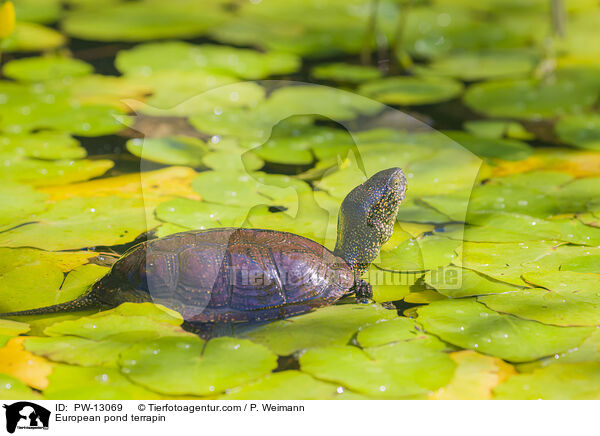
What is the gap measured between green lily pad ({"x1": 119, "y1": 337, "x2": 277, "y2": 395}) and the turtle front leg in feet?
1.62

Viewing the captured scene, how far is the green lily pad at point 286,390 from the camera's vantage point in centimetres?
191

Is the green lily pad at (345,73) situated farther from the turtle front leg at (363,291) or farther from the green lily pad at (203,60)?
the turtle front leg at (363,291)

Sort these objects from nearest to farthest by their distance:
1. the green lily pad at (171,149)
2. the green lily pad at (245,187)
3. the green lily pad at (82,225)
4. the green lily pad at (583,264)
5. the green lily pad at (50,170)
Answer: the green lily pad at (583,264) → the green lily pad at (82,225) → the green lily pad at (245,187) → the green lily pad at (50,170) → the green lily pad at (171,149)

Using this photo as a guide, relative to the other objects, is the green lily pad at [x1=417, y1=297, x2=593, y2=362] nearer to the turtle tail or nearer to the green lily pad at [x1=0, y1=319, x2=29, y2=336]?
the turtle tail

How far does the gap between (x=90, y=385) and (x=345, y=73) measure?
3.28 metres

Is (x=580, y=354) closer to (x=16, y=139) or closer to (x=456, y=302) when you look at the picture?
(x=456, y=302)

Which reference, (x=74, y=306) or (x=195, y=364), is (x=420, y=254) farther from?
(x=74, y=306)

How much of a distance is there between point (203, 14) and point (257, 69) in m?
1.26

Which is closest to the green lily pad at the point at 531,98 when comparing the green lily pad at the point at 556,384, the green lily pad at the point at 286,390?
the green lily pad at the point at 556,384

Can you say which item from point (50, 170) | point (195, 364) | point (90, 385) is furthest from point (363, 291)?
point (50, 170)

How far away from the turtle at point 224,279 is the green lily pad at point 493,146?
1.53 metres

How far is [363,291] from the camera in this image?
2.45m

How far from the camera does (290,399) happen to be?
190 cm
